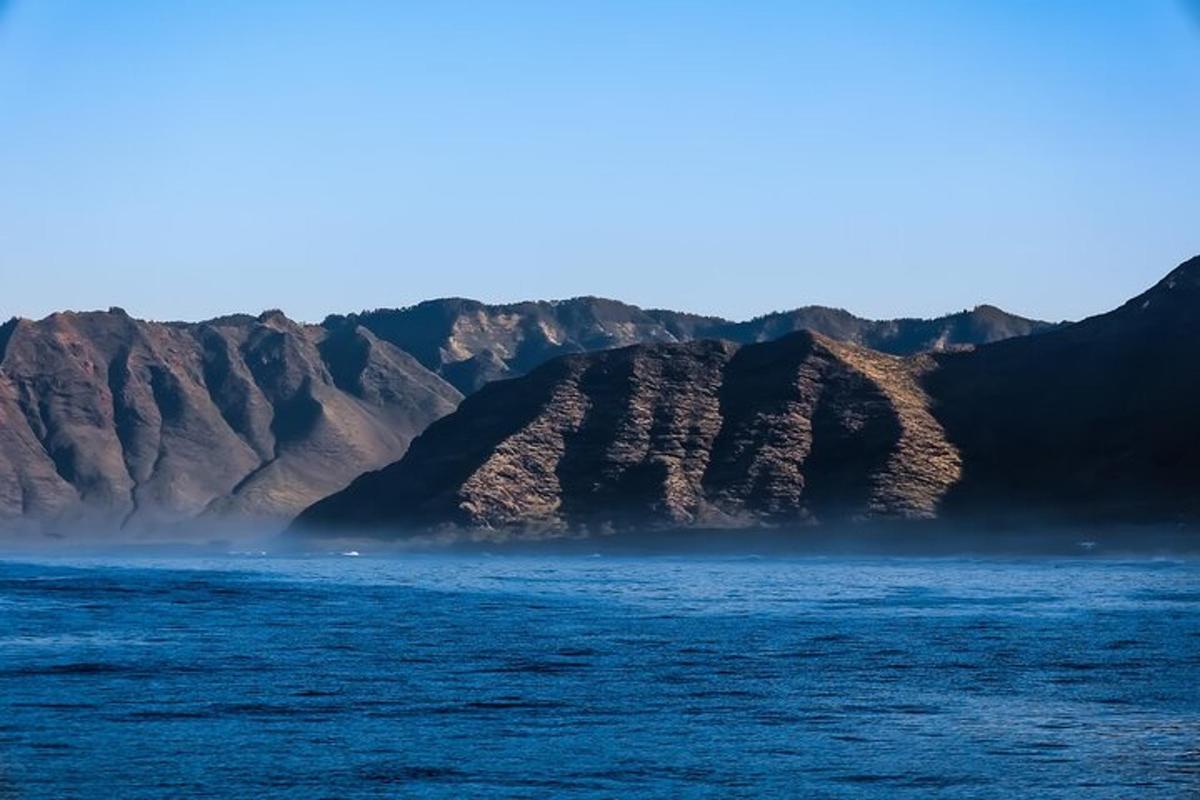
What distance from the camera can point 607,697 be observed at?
5897cm

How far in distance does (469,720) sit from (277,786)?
11.3 m

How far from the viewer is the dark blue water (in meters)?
43.9

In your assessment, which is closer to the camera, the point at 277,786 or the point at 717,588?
the point at 277,786

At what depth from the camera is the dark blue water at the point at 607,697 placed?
43875 mm

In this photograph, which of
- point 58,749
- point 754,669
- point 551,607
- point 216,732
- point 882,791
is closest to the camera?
point 882,791

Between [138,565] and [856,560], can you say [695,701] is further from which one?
[138,565]

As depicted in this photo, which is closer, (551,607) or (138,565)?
(551,607)

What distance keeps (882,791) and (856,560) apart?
14100cm

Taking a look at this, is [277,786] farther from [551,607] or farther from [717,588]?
[717,588]

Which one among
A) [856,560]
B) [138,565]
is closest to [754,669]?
[856,560]

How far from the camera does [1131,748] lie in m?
47.6

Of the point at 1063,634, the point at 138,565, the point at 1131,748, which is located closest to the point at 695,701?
the point at 1131,748

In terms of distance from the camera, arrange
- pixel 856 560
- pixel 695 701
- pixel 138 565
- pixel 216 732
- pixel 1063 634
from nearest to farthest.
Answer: pixel 216 732 → pixel 695 701 → pixel 1063 634 → pixel 856 560 → pixel 138 565

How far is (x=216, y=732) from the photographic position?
5072 centimetres
